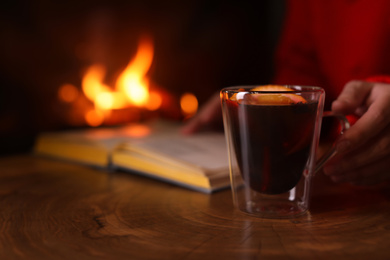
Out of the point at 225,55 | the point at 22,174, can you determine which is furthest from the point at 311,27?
the point at 22,174

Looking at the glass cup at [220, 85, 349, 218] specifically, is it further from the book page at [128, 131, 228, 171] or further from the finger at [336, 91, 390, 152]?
the book page at [128, 131, 228, 171]

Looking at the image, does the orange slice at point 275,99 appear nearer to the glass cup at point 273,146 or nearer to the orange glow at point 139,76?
the glass cup at point 273,146

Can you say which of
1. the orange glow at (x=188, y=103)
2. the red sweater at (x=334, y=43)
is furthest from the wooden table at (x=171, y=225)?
the orange glow at (x=188, y=103)

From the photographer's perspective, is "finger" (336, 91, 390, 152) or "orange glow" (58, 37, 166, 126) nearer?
"finger" (336, 91, 390, 152)

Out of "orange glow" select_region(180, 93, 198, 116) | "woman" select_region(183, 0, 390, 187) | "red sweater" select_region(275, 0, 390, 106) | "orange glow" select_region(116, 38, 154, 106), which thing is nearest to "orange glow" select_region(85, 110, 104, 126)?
"orange glow" select_region(116, 38, 154, 106)

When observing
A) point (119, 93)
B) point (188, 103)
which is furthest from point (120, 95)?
point (188, 103)

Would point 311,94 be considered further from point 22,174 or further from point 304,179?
point 22,174

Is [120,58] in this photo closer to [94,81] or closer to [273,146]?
[94,81]
